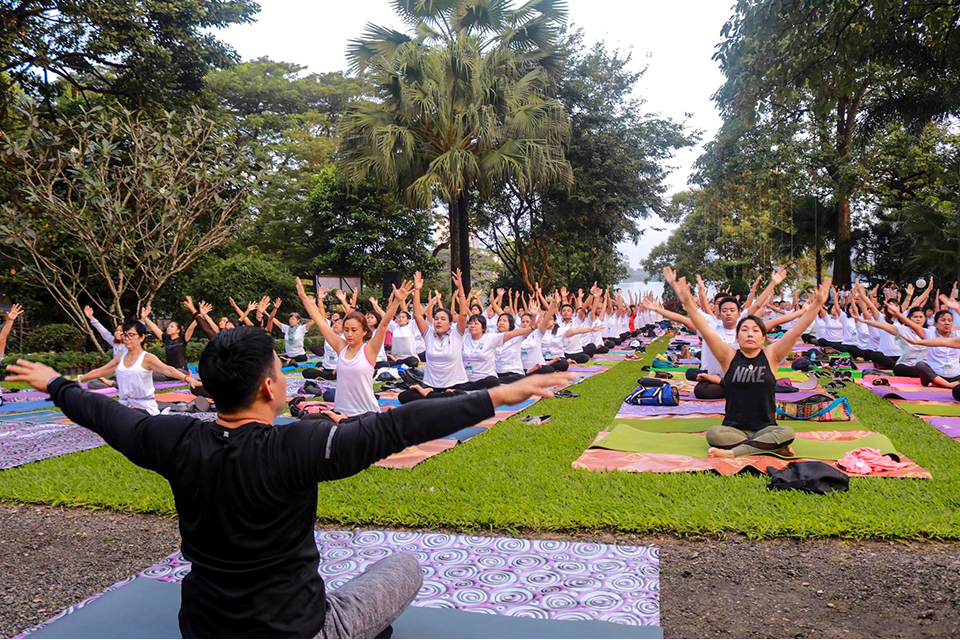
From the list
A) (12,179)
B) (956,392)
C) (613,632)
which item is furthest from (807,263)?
(613,632)

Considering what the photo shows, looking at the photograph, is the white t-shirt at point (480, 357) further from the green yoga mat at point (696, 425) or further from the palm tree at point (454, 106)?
the palm tree at point (454, 106)

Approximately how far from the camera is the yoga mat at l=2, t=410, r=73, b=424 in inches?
347

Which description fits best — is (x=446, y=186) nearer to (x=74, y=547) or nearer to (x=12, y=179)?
(x=12, y=179)

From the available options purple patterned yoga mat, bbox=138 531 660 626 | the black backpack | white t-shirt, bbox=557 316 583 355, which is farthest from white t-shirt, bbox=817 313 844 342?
purple patterned yoga mat, bbox=138 531 660 626

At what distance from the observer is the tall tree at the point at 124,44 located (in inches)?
526

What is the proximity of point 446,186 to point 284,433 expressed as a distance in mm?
14840

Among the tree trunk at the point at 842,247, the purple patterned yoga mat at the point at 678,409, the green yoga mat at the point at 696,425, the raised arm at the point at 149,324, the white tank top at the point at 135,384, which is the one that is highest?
the tree trunk at the point at 842,247

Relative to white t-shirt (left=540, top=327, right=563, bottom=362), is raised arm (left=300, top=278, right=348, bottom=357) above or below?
above

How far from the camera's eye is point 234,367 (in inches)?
84.9

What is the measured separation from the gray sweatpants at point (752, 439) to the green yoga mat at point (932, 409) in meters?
3.23

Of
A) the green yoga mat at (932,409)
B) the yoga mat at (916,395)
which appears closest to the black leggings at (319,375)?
the yoga mat at (916,395)

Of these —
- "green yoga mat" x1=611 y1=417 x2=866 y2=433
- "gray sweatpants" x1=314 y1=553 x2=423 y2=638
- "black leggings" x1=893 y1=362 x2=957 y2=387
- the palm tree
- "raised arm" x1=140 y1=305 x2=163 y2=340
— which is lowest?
"green yoga mat" x1=611 y1=417 x2=866 y2=433

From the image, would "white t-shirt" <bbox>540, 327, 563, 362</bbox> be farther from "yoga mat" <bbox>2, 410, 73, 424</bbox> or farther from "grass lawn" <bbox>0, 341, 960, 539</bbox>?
"yoga mat" <bbox>2, 410, 73, 424</bbox>

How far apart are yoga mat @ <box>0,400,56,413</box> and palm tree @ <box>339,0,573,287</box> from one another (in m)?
8.78
